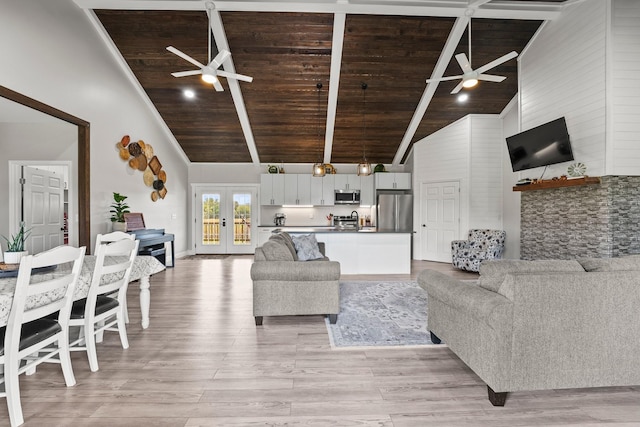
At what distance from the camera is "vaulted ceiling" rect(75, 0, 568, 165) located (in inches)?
184

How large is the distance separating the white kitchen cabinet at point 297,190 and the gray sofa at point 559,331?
675 centimetres

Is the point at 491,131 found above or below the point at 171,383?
above

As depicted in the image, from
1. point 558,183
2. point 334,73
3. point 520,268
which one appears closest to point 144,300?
point 520,268

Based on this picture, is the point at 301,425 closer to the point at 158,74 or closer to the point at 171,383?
the point at 171,383

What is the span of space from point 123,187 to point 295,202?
13.2 feet

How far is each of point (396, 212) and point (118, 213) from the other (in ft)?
19.5

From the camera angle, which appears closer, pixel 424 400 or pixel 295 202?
pixel 424 400

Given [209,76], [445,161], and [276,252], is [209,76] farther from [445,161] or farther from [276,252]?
[445,161]

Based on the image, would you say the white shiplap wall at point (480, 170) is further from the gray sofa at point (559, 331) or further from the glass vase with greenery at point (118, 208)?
the glass vase with greenery at point (118, 208)

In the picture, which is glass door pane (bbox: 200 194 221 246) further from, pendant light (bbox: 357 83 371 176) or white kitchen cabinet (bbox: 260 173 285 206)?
pendant light (bbox: 357 83 371 176)

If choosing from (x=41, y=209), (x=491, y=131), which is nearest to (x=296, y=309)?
(x=41, y=209)

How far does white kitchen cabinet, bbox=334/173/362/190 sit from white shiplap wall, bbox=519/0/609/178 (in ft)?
13.5

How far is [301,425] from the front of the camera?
5.90ft

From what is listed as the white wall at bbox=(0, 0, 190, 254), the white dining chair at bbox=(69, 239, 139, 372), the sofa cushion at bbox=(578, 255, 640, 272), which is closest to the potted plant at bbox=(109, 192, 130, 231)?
the white wall at bbox=(0, 0, 190, 254)
